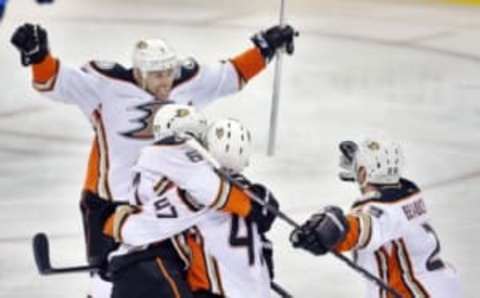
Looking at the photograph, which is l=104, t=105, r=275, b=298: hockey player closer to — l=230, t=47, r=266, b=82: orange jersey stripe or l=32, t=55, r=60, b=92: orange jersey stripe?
l=32, t=55, r=60, b=92: orange jersey stripe

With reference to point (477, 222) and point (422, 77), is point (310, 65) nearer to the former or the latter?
point (422, 77)

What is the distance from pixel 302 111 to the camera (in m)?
8.47

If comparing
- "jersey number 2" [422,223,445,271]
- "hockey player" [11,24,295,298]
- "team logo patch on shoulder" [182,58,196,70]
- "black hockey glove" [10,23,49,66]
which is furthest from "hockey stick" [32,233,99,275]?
"jersey number 2" [422,223,445,271]

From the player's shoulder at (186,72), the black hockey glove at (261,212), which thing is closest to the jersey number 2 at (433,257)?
the black hockey glove at (261,212)

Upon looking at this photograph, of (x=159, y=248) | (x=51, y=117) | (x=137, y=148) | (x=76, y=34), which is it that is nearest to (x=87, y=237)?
(x=137, y=148)

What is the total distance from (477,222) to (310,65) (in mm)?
3097

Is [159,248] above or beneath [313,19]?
beneath

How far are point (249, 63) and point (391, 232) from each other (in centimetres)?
148

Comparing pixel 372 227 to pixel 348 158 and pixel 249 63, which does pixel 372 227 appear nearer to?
pixel 348 158

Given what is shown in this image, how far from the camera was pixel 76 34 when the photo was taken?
401 inches

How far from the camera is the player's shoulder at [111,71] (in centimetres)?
507

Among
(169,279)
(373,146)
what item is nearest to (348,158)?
(373,146)

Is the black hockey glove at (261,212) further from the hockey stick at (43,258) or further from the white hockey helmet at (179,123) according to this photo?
the hockey stick at (43,258)

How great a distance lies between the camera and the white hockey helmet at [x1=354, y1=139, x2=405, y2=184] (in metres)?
4.15
